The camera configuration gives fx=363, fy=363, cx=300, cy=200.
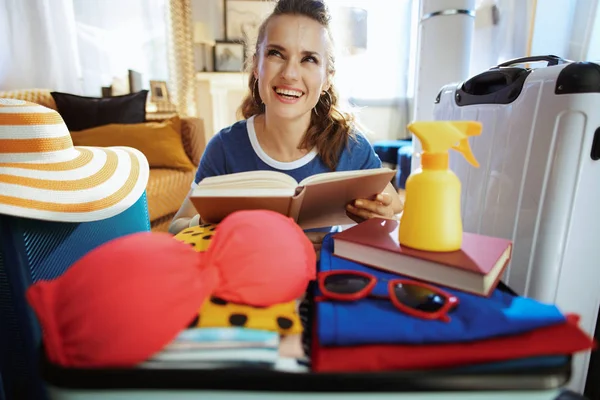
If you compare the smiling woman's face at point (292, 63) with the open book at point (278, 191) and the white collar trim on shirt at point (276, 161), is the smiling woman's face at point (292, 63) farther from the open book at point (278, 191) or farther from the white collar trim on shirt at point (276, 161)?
the open book at point (278, 191)

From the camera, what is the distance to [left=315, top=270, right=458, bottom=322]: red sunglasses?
1.01 ft

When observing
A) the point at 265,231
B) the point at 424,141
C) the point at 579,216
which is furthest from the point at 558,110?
the point at 265,231

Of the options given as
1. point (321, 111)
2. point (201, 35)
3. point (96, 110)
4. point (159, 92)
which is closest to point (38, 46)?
point (96, 110)

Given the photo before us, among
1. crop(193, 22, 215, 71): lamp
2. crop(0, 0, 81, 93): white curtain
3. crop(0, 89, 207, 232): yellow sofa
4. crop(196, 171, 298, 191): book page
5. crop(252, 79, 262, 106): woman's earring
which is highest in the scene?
crop(193, 22, 215, 71): lamp

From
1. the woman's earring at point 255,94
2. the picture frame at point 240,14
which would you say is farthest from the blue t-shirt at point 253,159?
the picture frame at point 240,14

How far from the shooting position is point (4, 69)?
1902 millimetres

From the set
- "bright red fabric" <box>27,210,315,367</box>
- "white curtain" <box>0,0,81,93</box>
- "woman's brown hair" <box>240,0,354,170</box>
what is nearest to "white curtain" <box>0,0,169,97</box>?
"white curtain" <box>0,0,81,93</box>

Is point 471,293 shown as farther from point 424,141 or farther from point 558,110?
point 558,110

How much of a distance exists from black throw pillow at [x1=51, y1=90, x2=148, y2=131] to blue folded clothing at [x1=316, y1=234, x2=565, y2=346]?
2.04m

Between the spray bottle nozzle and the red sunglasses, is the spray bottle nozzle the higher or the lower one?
the higher one

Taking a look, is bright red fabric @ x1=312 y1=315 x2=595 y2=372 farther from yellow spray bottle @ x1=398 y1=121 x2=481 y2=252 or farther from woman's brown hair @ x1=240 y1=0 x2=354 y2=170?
woman's brown hair @ x1=240 y1=0 x2=354 y2=170

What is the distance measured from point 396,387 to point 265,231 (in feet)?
0.57

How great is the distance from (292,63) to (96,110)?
1.59m

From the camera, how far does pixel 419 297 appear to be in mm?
329
